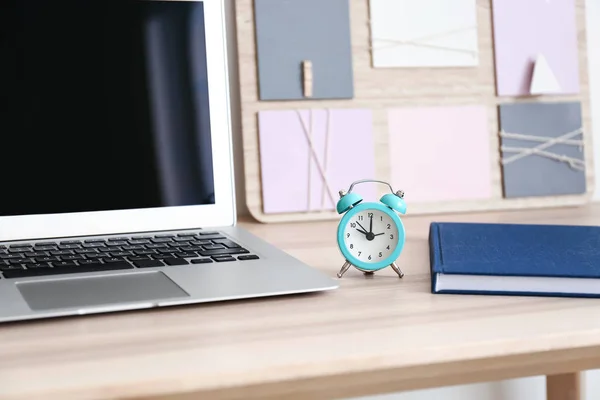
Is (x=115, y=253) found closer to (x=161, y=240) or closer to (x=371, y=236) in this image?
(x=161, y=240)

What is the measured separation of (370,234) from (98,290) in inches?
10.1

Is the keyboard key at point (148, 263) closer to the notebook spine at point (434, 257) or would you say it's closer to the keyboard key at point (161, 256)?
the keyboard key at point (161, 256)

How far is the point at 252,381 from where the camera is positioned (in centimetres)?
42

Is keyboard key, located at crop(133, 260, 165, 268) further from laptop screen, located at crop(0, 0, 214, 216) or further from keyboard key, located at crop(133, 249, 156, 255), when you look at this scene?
laptop screen, located at crop(0, 0, 214, 216)

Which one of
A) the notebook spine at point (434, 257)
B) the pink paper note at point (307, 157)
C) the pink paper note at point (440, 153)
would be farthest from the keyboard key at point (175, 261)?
the pink paper note at point (440, 153)

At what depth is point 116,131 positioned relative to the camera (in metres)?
0.84

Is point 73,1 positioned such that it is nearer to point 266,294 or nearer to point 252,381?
point 266,294

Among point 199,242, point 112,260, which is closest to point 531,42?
point 199,242

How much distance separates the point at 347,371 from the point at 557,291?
23cm

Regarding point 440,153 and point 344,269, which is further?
point 440,153

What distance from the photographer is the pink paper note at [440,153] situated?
106 centimetres

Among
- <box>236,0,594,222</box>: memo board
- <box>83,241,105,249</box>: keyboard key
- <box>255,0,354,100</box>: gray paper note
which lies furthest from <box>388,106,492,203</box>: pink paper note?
<box>83,241,105,249</box>: keyboard key

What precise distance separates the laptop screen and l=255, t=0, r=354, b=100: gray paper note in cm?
17

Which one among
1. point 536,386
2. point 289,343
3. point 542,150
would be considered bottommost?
point 536,386
